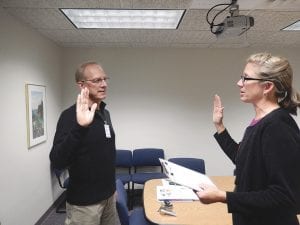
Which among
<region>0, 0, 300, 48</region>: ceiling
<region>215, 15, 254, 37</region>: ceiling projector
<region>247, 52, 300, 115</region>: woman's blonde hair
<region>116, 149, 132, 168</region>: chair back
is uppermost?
<region>0, 0, 300, 48</region>: ceiling

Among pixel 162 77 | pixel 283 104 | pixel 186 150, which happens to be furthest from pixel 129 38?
pixel 283 104

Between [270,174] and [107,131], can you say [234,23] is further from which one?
[270,174]

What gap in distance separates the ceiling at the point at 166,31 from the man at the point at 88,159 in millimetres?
1046

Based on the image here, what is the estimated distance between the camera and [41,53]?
3.67m

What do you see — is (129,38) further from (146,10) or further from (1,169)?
(1,169)

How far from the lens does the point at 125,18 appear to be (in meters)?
3.13

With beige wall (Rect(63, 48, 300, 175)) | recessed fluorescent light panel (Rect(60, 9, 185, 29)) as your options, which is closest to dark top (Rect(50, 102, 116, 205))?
recessed fluorescent light panel (Rect(60, 9, 185, 29))

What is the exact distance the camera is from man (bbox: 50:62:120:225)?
1.78 m

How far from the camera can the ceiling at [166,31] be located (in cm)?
256

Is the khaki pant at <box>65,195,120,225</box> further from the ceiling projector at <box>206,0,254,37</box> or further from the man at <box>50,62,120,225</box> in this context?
the ceiling projector at <box>206,0,254,37</box>

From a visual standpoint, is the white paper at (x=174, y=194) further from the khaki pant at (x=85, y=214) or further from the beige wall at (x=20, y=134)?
the beige wall at (x=20, y=134)

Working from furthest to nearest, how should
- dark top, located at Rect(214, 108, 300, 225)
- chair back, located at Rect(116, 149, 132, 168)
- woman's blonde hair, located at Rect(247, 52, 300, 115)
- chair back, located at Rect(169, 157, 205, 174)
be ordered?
chair back, located at Rect(116, 149, 132, 168) < chair back, located at Rect(169, 157, 205, 174) < woman's blonde hair, located at Rect(247, 52, 300, 115) < dark top, located at Rect(214, 108, 300, 225)

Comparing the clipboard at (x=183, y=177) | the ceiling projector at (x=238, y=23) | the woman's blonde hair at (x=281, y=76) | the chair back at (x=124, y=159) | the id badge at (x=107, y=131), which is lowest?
the chair back at (x=124, y=159)

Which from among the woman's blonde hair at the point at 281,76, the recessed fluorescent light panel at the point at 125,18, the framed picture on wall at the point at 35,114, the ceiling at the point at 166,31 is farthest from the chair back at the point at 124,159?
the woman's blonde hair at the point at 281,76
